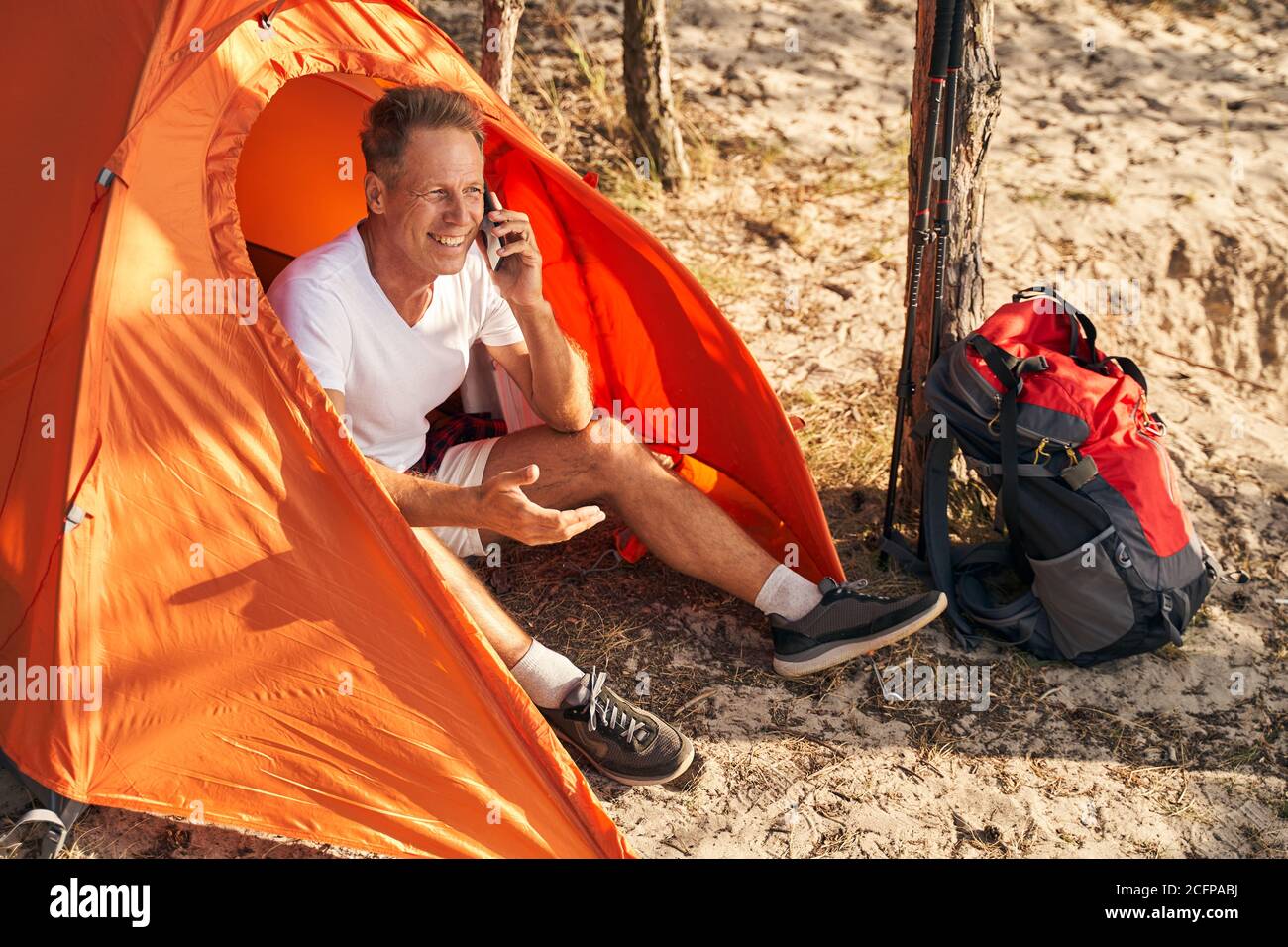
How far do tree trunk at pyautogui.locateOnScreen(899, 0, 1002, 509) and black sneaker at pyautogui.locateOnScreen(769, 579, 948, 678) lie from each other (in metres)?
0.63

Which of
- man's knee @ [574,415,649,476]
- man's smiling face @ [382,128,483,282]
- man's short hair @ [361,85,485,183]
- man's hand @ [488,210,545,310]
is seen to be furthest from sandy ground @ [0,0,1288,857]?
man's short hair @ [361,85,485,183]

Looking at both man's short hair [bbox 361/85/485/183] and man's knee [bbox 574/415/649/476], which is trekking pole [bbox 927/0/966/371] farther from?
man's short hair [bbox 361/85/485/183]

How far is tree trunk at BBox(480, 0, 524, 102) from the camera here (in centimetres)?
394

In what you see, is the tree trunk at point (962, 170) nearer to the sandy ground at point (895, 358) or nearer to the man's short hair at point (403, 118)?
the sandy ground at point (895, 358)

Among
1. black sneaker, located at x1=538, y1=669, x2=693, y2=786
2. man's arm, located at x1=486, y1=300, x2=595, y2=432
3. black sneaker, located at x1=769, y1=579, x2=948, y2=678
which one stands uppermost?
man's arm, located at x1=486, y1=300, x2=595, y2=432

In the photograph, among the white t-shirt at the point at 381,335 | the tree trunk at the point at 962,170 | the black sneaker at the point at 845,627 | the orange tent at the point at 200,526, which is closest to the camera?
the orange tent at the point at 200,526

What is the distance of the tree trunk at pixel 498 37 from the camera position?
3.94 meters

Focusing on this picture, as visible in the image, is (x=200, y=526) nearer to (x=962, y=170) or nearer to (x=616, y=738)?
(x=616, y=738)

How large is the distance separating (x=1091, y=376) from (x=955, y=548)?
0.62 m

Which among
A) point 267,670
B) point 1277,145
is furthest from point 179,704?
point 1277,145

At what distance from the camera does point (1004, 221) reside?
4.82 m

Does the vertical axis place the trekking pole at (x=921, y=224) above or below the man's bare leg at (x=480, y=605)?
above

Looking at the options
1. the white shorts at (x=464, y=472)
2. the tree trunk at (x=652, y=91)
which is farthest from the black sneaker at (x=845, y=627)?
the tree trunk at (x=652, y=91)

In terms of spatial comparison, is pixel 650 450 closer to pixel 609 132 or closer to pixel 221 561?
pixel 221 561
